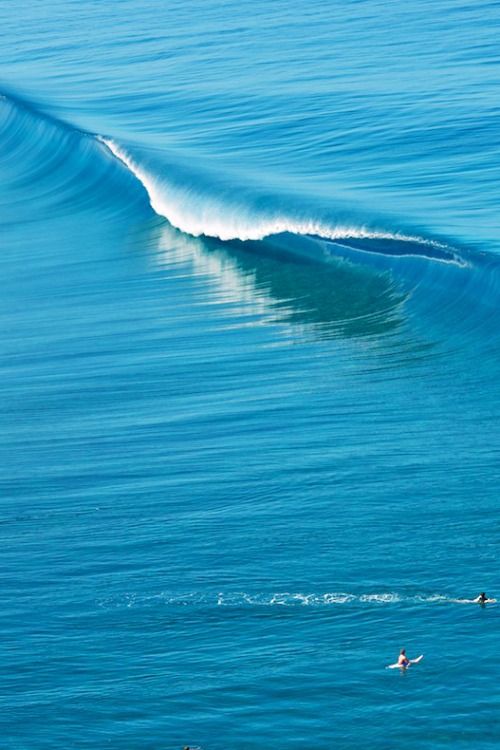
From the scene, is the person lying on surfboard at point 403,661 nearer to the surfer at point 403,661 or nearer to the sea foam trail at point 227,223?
the surfer at point 403,661

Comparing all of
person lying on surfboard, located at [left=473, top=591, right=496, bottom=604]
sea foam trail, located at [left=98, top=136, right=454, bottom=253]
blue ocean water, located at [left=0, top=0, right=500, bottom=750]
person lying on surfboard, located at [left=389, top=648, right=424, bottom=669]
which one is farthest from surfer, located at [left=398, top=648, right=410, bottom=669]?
sea foam trail, located at [left=98, top=136, right=454, bottom=253]

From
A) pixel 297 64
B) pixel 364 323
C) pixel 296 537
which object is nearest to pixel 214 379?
pixel 364 323

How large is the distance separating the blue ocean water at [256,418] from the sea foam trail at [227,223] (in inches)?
4.3

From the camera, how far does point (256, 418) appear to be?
3086 cm

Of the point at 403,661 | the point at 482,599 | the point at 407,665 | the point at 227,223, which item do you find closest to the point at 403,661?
the point at 403,661

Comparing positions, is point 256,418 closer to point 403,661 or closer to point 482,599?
point 482,599

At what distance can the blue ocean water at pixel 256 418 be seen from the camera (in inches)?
855

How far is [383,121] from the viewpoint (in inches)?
2217

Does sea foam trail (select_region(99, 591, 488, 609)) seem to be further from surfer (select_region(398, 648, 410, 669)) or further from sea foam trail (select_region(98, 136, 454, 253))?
sea foam trail (select_region(98, 136, 454, 253))

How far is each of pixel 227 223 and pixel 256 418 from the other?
18145 mm

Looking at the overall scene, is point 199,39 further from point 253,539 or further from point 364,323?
point 253,539

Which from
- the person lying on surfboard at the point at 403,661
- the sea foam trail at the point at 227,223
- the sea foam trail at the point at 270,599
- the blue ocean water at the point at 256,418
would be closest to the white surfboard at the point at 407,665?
the person lying on surfboard at the point at 403,661

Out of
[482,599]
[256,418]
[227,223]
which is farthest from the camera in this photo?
[227,223]

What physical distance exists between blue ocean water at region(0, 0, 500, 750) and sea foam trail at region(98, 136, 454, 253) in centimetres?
11
